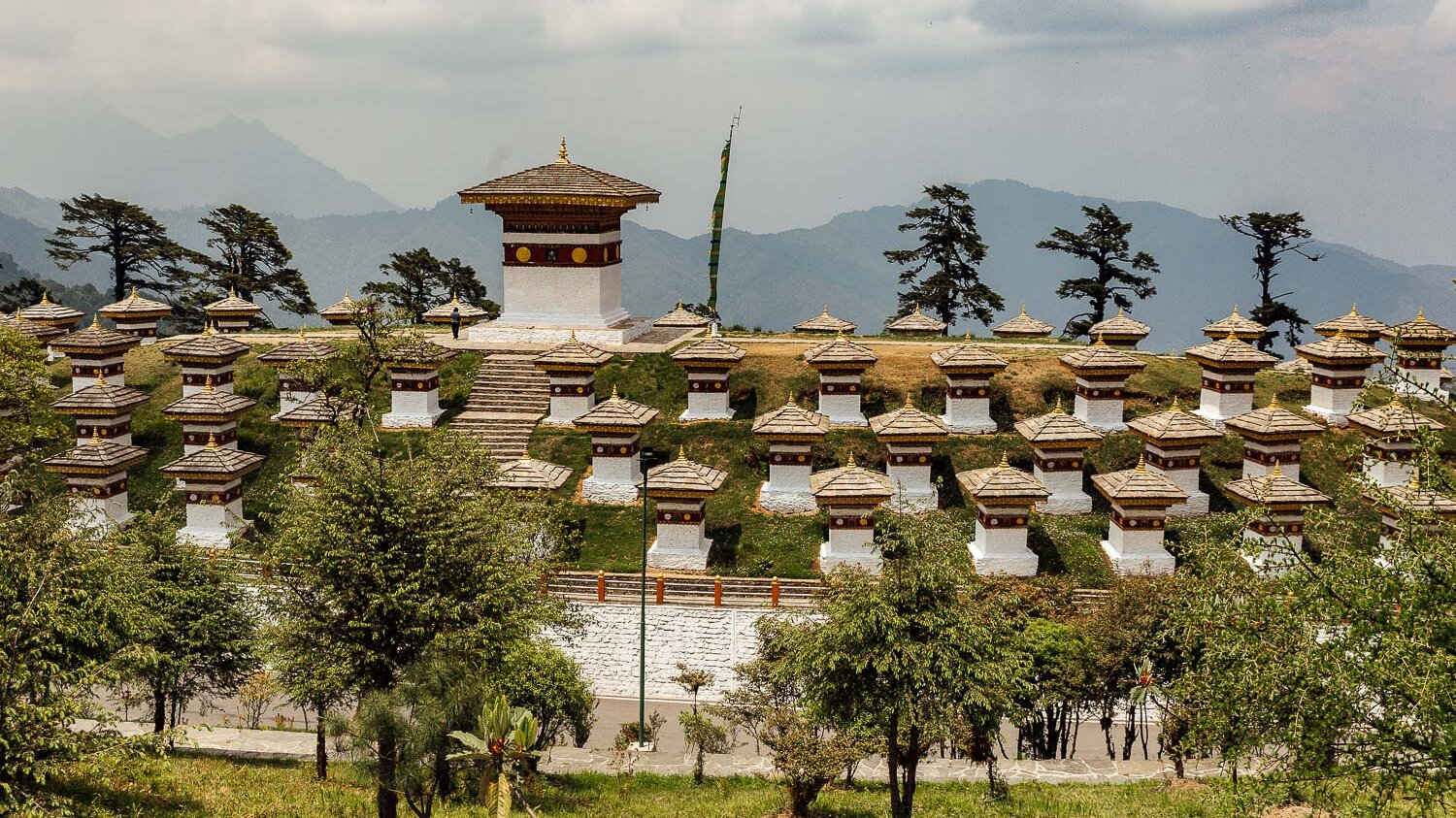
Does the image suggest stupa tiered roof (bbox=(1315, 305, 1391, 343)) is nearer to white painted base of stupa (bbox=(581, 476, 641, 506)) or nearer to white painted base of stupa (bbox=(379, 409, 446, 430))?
white painted base of stupa (bbox=(581, 476, 641, 506))

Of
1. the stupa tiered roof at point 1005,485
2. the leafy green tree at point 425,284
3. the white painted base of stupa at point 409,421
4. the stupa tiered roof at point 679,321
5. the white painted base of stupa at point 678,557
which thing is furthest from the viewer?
the leafy green tree at point 425,284

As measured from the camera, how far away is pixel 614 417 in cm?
3328

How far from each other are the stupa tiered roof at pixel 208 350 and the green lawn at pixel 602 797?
56.5 ft

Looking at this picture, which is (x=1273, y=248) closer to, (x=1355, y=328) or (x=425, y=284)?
(x=1355, y=328)

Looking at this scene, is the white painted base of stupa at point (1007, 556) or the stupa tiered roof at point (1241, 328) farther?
the stupa tiered roof at point (1241, 328)

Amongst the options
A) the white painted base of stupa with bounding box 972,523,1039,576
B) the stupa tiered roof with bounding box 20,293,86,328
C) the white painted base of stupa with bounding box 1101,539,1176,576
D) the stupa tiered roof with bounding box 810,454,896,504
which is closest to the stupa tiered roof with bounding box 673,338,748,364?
the stupa tiered roof with bounding box 810,454,896,504

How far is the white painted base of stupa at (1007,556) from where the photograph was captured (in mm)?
30328

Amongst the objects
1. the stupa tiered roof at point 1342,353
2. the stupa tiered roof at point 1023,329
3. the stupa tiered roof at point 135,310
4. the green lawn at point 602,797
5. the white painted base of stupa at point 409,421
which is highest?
the stupa tiered roof at point 135,310

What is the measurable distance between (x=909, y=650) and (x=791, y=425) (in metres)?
14.7

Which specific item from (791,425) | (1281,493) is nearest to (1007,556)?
(791,425)

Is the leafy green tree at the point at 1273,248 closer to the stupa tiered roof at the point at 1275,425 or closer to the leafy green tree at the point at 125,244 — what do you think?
the stupa tiered roof at the point at 1275,425

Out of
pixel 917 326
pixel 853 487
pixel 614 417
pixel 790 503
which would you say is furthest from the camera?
pixel 917 326

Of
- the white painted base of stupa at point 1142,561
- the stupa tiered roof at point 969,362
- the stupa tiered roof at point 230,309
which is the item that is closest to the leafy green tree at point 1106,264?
the stupa tiered roof at point 969,362

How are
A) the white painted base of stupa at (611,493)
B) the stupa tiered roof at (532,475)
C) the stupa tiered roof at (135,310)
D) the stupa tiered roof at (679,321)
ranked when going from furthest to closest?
the stupa tiered roof at (679,321)
the stupa tiered roof at (135,310)
the white painted base of stupa at (611,493)
the stupa tiered roof at (532,475)
